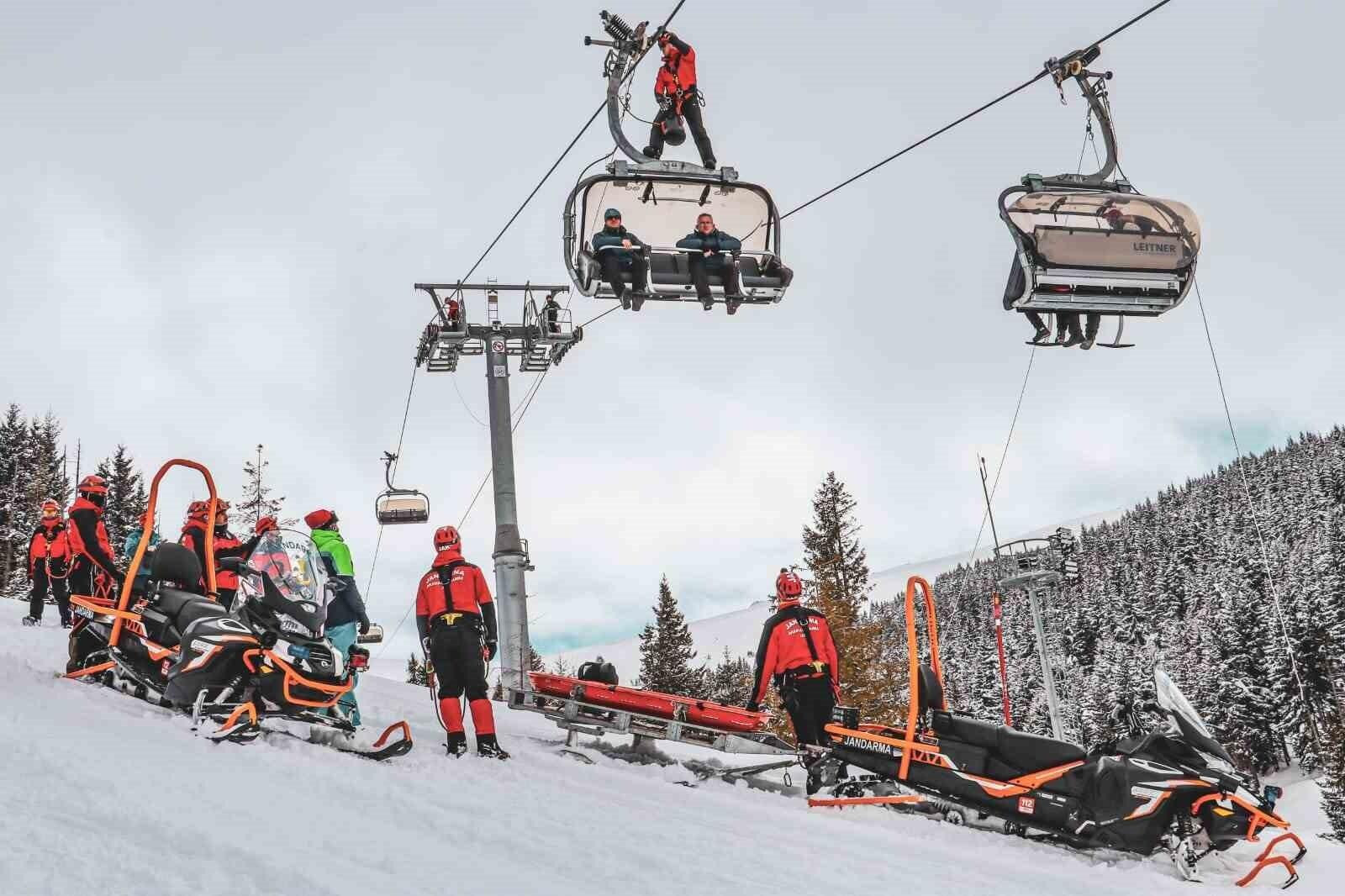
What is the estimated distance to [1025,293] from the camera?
34.7ft

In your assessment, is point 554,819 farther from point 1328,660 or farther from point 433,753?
point 1328,660

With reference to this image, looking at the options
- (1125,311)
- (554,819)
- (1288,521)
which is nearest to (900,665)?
(1125,311)

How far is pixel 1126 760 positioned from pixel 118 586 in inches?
342

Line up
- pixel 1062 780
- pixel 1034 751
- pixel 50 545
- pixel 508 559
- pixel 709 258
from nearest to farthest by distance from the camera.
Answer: pixel 1062 780 < pixel 1034 751 < pixel 709 258 < pixel 50 545 < pixel 508 559

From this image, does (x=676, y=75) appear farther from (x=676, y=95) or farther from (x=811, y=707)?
(x=811, y=707)

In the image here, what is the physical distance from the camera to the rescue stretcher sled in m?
9.66

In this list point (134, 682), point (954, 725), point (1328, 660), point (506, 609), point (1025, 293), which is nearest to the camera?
point (954, 725)

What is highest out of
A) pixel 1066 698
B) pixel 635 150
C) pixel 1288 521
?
pixel 1288 521

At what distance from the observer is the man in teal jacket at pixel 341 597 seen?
940 centimetres

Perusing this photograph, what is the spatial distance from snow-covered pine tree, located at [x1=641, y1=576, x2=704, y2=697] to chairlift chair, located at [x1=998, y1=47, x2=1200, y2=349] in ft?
112

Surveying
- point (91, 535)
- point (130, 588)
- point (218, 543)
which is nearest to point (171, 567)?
point (130, 588)

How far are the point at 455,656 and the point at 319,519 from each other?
188 centimetres

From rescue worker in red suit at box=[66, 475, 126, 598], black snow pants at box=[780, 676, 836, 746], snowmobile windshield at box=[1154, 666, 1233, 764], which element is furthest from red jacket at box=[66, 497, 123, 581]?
snowmobile windshield at box=[1154, 666, 1233, 764]

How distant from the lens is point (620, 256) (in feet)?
37.5
